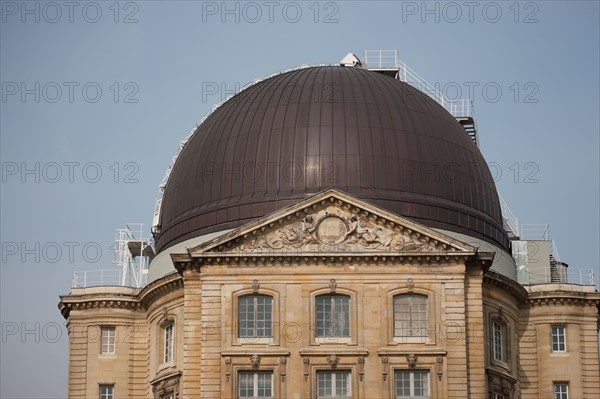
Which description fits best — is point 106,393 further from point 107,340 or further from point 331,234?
point 331,234

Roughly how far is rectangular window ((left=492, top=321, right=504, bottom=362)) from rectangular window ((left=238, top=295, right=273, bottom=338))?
1207 centimetres

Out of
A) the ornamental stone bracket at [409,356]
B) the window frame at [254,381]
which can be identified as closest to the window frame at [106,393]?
the window frame at [254,381]

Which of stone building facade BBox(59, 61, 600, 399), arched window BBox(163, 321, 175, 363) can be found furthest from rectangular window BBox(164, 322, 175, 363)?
stone building facade BBox(59, 61, 600, 399)

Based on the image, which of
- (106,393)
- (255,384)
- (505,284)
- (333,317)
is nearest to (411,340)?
(333,317)

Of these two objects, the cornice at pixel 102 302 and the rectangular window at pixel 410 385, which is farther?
the cornice at pixel 102 302

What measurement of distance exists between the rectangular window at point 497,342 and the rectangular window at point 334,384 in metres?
9.24

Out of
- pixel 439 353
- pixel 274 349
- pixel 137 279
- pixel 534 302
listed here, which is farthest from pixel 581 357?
pixel 137 279

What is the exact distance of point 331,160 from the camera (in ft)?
267

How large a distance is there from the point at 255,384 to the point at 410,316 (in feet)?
25.9

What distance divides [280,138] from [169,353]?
1222cm

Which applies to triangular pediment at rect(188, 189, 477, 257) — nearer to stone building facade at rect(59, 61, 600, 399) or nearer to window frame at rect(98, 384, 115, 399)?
stone building facade at rect(59, 61, 600, 399)

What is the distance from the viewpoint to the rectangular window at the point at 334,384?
7475 cm

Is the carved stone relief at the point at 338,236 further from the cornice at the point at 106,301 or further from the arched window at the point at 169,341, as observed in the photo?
the cornice at the point at 106,301

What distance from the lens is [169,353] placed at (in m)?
81.7
